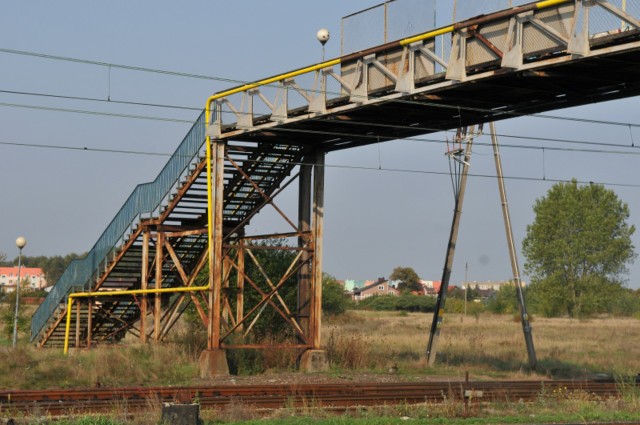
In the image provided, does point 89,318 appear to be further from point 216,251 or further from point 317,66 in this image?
point 317,66

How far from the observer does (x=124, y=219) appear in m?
29.9

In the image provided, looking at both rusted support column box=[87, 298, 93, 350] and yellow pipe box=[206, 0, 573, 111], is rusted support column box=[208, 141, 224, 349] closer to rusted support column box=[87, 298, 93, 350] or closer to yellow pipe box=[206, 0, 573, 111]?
yellow pipe box=[206, 0, 573, 111]

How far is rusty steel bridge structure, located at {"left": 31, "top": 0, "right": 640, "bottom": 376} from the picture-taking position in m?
18.9

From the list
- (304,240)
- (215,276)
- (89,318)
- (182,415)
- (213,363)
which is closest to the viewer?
(182,415)

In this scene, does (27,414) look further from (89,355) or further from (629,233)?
(629,233)

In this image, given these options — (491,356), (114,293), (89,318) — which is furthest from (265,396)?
(491,356)

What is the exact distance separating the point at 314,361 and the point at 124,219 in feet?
27.0

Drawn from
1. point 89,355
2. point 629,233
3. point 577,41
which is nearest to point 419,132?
point 577,41

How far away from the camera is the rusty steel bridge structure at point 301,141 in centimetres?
1889

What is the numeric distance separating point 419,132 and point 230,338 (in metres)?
8.47

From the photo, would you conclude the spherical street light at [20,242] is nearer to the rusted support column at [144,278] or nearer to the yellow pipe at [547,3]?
the rusted support column at [144,278]

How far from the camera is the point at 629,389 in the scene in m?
20.2

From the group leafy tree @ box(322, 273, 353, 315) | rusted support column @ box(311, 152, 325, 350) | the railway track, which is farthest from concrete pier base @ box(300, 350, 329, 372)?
leafy tree @ box(322, 273, 353, 315)

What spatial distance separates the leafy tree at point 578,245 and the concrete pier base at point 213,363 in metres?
76.7
